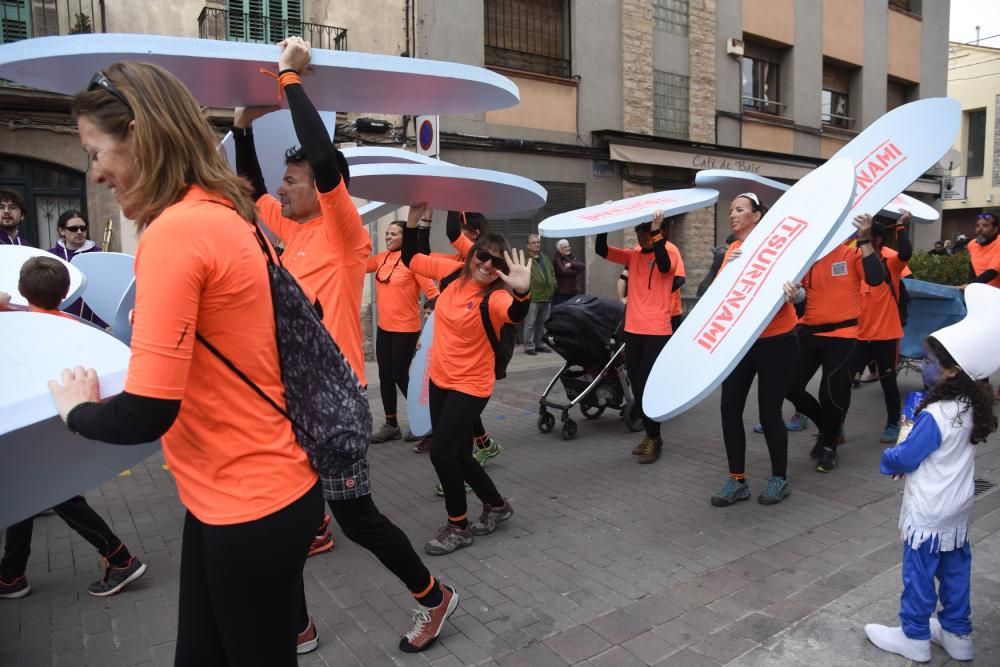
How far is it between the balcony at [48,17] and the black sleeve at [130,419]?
Answer: 1072 centimetres

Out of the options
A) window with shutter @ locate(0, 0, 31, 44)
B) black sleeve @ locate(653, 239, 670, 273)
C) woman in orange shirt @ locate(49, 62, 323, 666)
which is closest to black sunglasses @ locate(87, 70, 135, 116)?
woman in orange shirt @ locate(49, 62, 323, 666)

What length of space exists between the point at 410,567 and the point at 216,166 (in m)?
1.78

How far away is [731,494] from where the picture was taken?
4766mm

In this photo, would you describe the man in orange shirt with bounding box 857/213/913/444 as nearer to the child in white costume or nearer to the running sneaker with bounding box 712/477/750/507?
the running sneaker with bounding box 712/477/750/507

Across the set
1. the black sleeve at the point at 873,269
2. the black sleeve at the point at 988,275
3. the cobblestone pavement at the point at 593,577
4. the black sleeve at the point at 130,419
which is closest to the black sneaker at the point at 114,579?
the cobblestone pavement at the point at 593,577

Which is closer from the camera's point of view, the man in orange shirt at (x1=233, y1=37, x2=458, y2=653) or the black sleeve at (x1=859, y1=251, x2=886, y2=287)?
the man in orange shirt at (x1=233, y1=37, x2=458, y2=653)

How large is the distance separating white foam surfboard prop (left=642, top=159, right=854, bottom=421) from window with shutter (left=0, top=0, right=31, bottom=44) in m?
10.3

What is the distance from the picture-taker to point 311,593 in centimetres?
359

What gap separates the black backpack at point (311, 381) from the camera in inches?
66.4

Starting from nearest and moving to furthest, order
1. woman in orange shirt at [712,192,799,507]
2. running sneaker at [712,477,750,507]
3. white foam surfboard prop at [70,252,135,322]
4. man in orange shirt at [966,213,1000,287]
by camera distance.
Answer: woman in orange shirt at [712,192,799,507] < running sneaker at [712,477,750,507] < white foam surfboard prop at [70,252,135,322] < man in orange shirt at [966,213,1000,287]

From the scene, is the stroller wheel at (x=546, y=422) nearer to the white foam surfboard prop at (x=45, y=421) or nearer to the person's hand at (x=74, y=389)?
the white foam surfboard prop at (x=45, y=421)

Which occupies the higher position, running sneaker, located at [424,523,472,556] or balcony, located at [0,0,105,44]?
balcony, located at [0,0,105,44]

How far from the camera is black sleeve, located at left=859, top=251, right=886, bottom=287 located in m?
4.95

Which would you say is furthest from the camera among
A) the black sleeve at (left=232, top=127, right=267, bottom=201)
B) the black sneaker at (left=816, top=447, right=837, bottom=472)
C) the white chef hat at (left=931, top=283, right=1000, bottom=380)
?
the black sneaker at (left=816, top=447, right=837, bottom=472)
